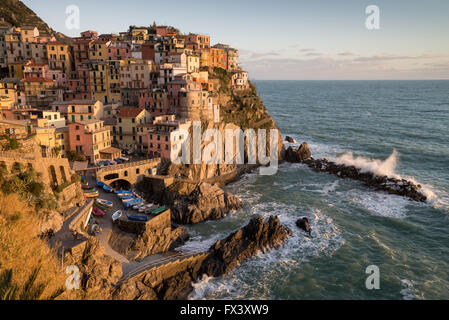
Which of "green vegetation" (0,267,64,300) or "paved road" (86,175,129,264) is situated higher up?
"green vegetation" (0,267,64,300)

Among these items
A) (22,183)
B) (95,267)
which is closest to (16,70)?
(22,183)

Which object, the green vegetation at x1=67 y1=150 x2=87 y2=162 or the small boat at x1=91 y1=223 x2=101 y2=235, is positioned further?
the green vegetation at x1=67 y1=150 x2=87 y2=162

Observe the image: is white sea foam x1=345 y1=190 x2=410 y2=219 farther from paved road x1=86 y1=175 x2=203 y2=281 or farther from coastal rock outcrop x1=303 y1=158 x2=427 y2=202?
paved road x1=86 y1=175 x2=203 y2=281

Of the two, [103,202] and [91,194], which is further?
[91,194]

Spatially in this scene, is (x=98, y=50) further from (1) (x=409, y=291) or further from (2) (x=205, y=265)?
(1) (x=409, y=291)

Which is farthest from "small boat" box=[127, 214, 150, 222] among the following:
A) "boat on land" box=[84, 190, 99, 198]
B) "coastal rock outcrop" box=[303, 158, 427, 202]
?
"coastal rock outcrop" box=[303, 158, 427, 202]

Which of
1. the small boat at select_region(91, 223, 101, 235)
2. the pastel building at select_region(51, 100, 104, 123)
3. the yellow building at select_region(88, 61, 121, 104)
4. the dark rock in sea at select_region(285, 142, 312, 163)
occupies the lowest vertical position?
the small boat at select_region(91, 223, 101, 235)

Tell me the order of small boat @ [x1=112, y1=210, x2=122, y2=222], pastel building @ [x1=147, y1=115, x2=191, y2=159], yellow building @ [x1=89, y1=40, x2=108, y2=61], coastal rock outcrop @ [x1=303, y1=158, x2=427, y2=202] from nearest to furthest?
small boat @ [x1=112, y1=210, x2=122, y2=222] → coastal rock outcrop @ [x1=303, y1=158, x2=427, y2=202] → pastel building @ [x1=147, y1=115, x2=191, y2=159] → yellow building @ [x1=89, y1=40, x2=108, y2=61]

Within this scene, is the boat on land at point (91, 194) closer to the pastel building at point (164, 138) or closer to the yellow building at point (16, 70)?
the pastel building at point (164, 138)
